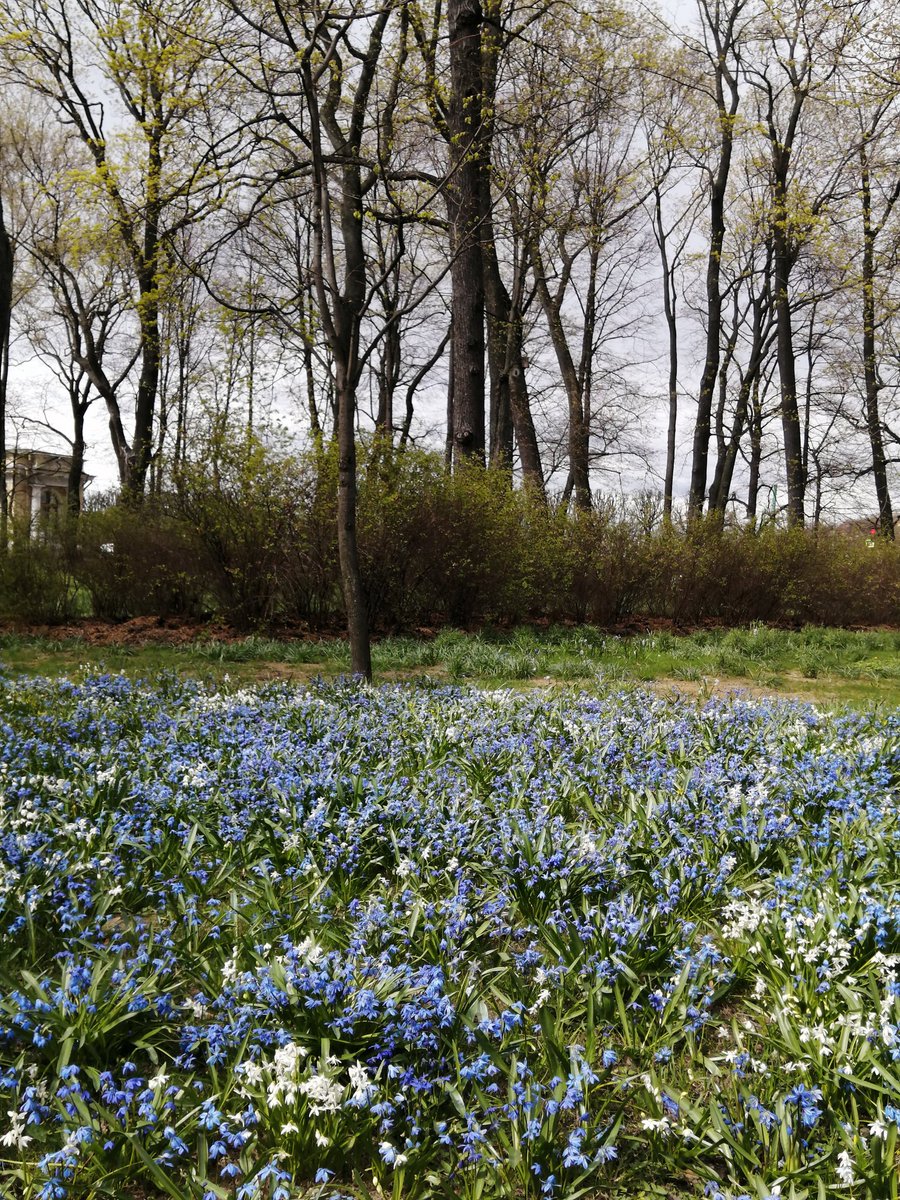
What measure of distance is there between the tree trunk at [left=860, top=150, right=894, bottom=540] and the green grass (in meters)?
9.18

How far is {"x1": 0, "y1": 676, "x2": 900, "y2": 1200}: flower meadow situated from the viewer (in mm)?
1996

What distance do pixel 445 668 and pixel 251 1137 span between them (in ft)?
21.1

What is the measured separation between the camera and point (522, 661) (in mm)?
8297

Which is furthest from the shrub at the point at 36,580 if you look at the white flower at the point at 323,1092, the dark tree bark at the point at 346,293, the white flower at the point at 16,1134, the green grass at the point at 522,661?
the white flower at the point at 323,1092

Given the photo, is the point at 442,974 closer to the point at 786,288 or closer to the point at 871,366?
the point at 786,288

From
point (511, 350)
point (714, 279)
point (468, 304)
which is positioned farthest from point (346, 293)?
point (714, 279)

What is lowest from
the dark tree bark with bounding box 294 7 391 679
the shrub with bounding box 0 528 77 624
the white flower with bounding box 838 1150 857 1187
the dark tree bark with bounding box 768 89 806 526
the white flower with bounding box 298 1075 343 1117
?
the white flower with bounding box 838 1150 857 1187

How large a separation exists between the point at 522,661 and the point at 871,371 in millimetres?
18548

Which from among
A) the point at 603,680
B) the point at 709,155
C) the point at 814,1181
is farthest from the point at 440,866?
the point at 709,155

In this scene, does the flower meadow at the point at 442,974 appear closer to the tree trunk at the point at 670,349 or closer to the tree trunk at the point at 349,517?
the tree trunk at the point at 349,517

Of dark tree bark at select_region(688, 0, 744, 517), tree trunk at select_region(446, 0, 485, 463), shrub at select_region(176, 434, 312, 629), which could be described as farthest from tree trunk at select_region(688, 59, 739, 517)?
shrub at select_region(176, 434, 312, 629)

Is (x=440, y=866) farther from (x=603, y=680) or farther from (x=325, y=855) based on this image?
(x=603, y=680)

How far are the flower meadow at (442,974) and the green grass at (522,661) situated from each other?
10.7ft

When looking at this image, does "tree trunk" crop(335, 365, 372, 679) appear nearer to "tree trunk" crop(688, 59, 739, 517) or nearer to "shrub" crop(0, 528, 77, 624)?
"shrub" crop(0, 528, 77, 624)
